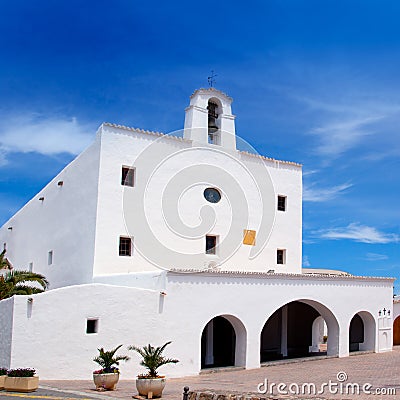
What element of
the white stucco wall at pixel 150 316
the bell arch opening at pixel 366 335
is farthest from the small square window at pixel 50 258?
the bell arch opening at pixel 366 335

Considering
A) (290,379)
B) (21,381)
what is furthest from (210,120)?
(21,381)

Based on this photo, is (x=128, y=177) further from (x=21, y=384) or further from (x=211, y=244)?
(x=21, y=384)

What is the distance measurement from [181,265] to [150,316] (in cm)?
594

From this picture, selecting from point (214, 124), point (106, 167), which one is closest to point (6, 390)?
point (106, 167)

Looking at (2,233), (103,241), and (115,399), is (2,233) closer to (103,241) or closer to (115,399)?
(103,241)

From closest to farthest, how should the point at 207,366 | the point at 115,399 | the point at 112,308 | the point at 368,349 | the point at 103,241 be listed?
1. the point at 115,399
2. the point at 112,308
3. the point at 207,366
4. the point at 103,241
5. the point at 368,349

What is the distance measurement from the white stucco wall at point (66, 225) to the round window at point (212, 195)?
5519mm

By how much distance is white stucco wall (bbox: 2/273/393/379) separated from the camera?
17.1 metres

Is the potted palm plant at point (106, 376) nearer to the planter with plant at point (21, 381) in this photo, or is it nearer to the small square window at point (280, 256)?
the planter with plant at point (21, 381)

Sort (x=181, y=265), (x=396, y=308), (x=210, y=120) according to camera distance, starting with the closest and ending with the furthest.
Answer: (x=181, y=265) → (x=210, y=120) → (x=396, y=308)

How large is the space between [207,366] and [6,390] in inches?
343

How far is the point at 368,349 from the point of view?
26484mm

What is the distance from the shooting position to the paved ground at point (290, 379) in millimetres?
14609

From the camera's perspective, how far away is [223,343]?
80.0 ft
